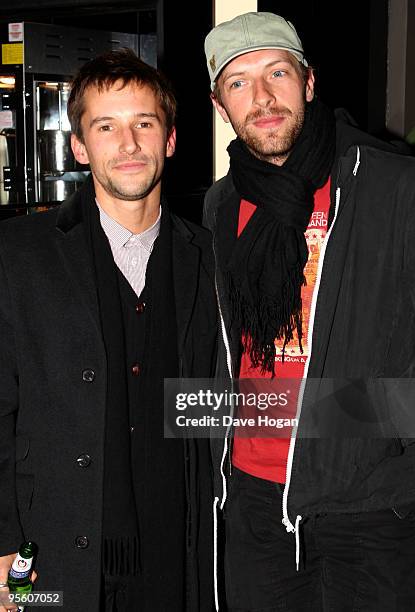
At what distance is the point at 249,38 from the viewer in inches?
85.1

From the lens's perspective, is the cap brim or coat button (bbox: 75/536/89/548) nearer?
coat button (bbox: 75/536/89/548)

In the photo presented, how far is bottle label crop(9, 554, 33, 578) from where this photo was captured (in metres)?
1.90

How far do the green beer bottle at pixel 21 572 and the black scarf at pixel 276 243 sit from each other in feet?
2.36

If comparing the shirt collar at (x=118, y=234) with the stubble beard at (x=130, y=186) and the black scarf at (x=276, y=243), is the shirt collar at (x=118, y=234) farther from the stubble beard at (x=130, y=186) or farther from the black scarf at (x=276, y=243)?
the black scarf at (x=276, y=243)

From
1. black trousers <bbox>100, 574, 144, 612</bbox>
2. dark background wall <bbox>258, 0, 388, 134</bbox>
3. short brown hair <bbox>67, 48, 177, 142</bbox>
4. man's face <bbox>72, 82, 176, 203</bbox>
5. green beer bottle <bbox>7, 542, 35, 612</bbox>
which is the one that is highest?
dark background wall <bbox>258, 0, 388, 134</bbox>

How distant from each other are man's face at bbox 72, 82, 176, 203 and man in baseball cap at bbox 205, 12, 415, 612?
0.25 metres

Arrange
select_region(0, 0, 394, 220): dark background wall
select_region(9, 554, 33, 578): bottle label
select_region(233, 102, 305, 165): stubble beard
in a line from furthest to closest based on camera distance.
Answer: select_region(0, 0, 394, 220): dark background wall
select_region(233, 102, 305, 165): stubble beard
select_region(9, 554, 33, 578): bottle label

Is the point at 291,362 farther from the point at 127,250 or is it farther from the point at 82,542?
the point at 82,542

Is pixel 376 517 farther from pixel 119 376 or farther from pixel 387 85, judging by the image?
pixel 387 85

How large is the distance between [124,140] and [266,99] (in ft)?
1.30

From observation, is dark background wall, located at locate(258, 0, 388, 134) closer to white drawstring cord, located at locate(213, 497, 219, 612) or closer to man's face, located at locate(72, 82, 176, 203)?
man's face, located at locate(72, 82, 176, 203)

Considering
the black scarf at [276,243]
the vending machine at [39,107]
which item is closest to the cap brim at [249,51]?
the black scarf at [276,243]

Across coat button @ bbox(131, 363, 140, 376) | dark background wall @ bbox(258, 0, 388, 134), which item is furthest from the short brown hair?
dark background wall @ bbox(258, 0, 388, 134)

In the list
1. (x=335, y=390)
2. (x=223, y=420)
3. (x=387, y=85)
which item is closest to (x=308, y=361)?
(x=335, y=390)
